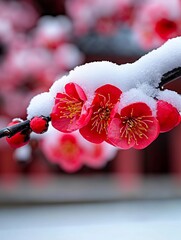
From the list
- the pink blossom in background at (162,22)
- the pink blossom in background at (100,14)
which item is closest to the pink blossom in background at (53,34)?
the pink blossom in background at (100,14)

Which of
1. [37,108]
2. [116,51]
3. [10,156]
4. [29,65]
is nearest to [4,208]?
[10,156]

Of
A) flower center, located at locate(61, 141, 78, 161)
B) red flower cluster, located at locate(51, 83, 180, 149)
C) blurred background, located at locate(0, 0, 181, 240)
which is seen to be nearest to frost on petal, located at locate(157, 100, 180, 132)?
red flower cluster, located at locate(51, 83, 180, 149)

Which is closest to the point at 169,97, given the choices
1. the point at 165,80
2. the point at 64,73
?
the point at 165,80

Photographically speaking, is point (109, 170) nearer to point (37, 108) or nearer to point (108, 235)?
point (108, 235)

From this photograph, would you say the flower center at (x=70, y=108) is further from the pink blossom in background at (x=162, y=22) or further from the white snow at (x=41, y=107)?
the pink blossom in background at (x=162, y=22)

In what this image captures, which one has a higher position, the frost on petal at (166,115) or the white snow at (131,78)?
the white snow at (131,78)

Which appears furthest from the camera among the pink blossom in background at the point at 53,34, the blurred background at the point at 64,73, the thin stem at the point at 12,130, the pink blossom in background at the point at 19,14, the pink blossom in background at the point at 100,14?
the pink blossom in background at the point at 19,14

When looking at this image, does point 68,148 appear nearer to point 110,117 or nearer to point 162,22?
point 162,22
